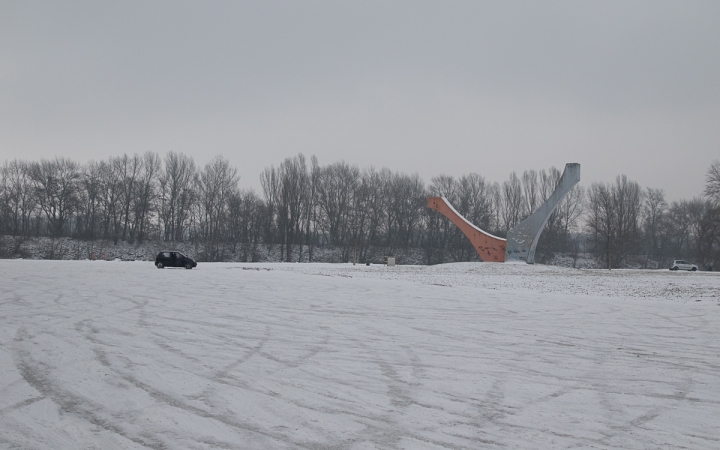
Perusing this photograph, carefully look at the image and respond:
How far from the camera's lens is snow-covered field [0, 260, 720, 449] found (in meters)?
4.38

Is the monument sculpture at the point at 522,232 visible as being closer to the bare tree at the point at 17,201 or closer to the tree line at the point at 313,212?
the tree line at the point at 313,212

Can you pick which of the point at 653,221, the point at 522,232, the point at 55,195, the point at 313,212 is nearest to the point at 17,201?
the point at 55,195

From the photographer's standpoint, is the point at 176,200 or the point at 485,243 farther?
the point at 176,200

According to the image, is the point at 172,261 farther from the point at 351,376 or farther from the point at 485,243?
the point at 351,376

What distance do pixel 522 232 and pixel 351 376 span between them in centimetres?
3335

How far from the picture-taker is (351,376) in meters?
6.27

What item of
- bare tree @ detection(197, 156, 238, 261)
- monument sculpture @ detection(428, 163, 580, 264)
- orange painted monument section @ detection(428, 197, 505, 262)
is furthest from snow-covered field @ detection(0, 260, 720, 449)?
bare tree @ detection(197, 156, 238, 261)

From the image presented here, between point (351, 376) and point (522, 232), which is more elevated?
point (522, 232)

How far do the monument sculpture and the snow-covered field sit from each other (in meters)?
23.1

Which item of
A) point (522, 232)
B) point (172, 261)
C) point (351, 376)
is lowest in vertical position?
point (351, 376)

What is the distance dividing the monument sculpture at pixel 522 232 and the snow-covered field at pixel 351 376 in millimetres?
23106

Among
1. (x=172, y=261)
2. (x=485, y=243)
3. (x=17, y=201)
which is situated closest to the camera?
(x=172, y=261)

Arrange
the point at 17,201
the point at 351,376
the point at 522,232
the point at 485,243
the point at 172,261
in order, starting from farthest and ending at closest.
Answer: the point at 17,201, the point at 485,243, the point at 522,232, the point at 172,261, the point at 351,376

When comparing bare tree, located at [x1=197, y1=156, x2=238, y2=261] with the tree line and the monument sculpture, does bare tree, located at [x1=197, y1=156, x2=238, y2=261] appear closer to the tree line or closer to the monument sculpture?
the tree line
